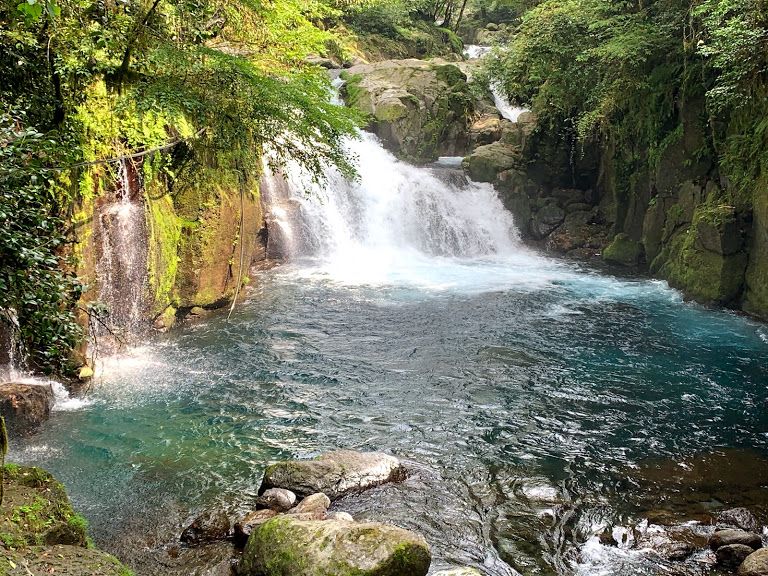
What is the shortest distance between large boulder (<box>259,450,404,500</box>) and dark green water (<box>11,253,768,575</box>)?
0.70 feet

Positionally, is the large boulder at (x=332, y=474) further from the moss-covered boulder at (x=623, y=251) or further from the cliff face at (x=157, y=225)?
the moss-covered boulder at (x=623, y=251)

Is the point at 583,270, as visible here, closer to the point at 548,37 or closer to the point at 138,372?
the point at 548,37

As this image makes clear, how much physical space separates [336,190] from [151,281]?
9481mm

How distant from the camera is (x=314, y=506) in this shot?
20.0ft

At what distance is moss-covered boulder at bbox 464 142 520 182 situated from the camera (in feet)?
70.2

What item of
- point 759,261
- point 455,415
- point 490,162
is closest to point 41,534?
point 455,415

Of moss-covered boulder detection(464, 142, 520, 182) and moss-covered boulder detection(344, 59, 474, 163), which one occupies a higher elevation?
moss-covered boulder detection(344, 59, 474, 163)

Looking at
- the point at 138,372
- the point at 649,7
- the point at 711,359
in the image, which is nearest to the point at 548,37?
the point at 649,7

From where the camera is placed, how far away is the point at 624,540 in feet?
19.4

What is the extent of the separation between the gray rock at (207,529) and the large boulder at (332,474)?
64cm

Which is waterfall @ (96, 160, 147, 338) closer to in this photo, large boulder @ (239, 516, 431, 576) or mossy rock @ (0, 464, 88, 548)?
mossy rock @ (0, 464, 88, 548)

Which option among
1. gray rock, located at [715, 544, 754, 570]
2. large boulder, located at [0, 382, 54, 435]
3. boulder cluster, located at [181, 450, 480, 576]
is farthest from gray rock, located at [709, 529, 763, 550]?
large boulder, located at [0, 382, 54, 435]

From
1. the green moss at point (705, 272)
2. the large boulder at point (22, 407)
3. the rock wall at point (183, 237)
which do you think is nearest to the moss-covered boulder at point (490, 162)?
the green moss at point (705, 272)

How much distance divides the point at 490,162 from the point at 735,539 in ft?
56.7
